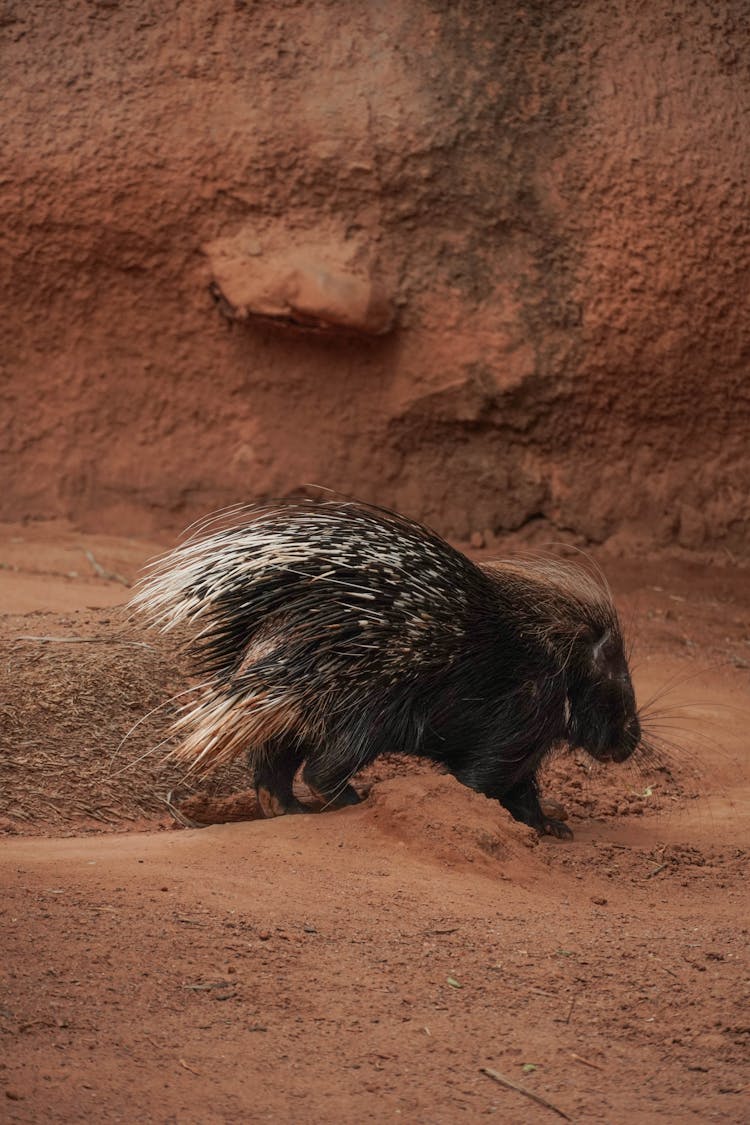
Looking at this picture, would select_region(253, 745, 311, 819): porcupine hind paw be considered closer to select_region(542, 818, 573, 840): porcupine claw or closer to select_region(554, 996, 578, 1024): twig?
select_region(542, 818, 573, 840): porcupine claw

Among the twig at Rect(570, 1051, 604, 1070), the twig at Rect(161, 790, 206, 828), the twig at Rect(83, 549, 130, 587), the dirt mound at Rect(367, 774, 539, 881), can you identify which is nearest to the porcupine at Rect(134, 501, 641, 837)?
the dirt mound at Rect(367, 774, 539, 881)

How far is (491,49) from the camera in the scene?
9.40m

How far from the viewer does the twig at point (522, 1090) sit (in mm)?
2688

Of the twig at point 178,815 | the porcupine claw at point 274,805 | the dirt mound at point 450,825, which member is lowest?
the twig at point 178,815

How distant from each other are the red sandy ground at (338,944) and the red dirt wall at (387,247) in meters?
4.12

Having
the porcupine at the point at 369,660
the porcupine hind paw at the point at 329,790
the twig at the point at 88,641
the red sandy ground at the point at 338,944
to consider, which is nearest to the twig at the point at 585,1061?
the red sandy ground at the point at 338,944

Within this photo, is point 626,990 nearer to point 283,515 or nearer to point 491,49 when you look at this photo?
point 283,515

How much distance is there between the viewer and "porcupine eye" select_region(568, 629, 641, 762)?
17.2ft

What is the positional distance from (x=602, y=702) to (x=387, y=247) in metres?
5.11

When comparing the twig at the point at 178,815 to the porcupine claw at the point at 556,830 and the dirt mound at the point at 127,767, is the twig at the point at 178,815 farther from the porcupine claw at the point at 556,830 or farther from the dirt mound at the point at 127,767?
the porcupine claw at the point at 556,830

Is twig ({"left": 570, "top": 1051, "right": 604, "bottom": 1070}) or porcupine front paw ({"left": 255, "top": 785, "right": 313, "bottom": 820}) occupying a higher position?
twig ({"left": 570, "top": 1051, "right": 604, "bottom": 1070})

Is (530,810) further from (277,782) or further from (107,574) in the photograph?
(107,574)

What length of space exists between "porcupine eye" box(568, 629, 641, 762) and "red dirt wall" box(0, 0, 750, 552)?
454 cm

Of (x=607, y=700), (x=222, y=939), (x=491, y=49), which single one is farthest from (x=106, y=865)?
(x=491, y=49)
